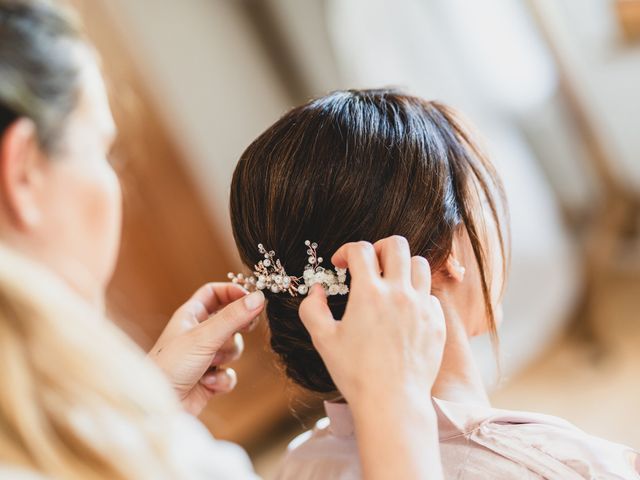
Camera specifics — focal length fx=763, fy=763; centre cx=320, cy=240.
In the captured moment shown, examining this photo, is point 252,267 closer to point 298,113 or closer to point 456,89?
point 298,113

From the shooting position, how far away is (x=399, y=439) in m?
0.72

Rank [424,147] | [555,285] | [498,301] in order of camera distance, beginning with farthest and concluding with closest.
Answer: [555,285]
[498,301]
[424,147]

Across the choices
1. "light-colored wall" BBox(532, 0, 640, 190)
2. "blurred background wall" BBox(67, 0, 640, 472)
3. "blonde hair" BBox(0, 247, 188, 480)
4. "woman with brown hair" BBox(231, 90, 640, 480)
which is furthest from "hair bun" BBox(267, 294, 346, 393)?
"light-colored wall" BBox(532, 0, 640, 190)

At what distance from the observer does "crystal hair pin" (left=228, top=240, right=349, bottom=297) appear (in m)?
0.92

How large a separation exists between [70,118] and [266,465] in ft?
6.70

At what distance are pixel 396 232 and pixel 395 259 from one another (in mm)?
133

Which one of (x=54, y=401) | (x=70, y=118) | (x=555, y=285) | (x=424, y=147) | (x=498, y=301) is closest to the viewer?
(x=54, y=401)

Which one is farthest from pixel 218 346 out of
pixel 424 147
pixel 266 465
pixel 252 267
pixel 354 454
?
pixel 266 465

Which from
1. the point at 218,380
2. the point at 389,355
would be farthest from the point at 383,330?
the point at 218,380

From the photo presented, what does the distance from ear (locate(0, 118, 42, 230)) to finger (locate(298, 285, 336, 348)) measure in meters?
0.29

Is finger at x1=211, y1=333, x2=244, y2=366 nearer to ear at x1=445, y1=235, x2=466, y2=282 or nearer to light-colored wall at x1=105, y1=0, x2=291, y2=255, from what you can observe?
ear at x1=445, y1=235, x2=466, y2=282

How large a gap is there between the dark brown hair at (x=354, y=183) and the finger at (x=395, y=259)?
11cm

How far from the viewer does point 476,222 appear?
0.99m

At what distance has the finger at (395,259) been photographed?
780 millimetres
